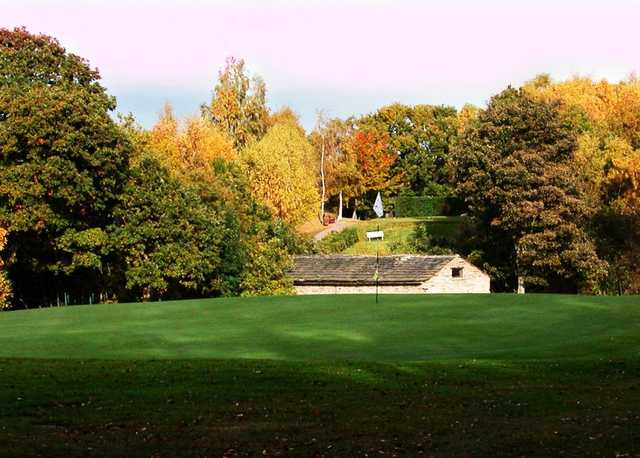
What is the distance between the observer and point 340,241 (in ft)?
273

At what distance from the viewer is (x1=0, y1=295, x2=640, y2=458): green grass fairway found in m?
11.5

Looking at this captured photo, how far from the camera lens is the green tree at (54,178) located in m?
49.9

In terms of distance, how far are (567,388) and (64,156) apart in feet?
130

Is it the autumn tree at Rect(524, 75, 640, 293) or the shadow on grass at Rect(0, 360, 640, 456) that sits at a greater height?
the autumn tree at Rect(524, 75, 640, 293)

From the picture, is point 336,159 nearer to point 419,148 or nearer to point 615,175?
point 419,148

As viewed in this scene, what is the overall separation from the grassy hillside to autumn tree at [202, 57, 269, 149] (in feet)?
49.3

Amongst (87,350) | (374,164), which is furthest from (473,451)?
(374,164)

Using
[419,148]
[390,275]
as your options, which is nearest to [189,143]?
[390,275]

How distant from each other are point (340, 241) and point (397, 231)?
658 centimetres

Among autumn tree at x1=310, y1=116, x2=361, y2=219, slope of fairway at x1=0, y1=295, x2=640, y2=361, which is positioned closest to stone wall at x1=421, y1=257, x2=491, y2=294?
slope of fairway at x1=0, y1=295, x2=640, y2=361

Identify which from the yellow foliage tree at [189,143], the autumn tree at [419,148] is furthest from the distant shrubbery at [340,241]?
the autumn tree at [419,148]

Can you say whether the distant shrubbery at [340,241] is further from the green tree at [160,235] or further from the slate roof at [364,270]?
the green tree at [160,235]

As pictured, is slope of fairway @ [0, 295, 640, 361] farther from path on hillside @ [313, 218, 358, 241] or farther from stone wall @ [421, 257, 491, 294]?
path on hillside @ [313, 218, 358, 241]

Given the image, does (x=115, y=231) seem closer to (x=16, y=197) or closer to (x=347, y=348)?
(x=16, y=197)
